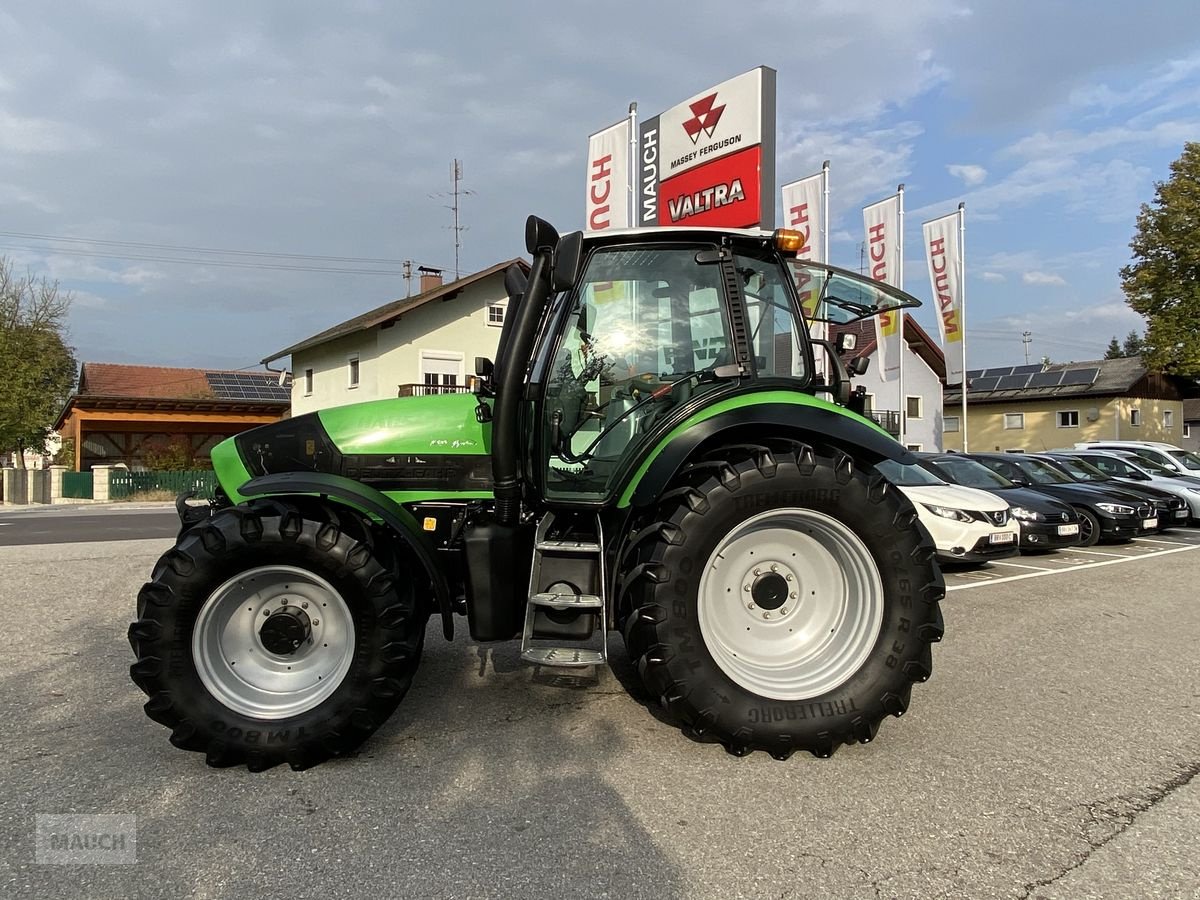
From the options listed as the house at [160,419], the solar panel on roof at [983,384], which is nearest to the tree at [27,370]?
the house at [160,419]

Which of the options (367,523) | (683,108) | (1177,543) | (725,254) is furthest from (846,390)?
(1177,543)

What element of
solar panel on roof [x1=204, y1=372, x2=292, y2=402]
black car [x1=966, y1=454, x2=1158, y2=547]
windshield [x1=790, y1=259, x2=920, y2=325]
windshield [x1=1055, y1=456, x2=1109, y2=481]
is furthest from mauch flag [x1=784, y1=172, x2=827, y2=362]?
solar panel on roof [x1=204, y1=372, x2=292, y2=402]

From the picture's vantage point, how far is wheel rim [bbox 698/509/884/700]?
11.8 ft

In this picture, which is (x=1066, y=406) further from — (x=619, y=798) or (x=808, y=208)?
(x=619, y=798)

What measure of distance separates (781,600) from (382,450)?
2.08 meters

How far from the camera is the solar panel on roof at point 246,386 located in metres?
36.9

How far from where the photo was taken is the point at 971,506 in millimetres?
8984

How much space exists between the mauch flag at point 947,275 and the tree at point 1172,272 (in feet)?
27.2

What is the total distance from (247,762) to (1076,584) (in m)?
8.08

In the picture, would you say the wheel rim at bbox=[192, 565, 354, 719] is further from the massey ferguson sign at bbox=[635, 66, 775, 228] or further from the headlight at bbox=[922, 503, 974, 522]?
the massey ferguson sign at bbox=[635, 66, 775, 228]

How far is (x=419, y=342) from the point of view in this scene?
88.8ft

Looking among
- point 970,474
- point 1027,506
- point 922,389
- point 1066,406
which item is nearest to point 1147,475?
point 970,474

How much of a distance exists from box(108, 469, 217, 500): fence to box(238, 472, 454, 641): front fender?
2681cm

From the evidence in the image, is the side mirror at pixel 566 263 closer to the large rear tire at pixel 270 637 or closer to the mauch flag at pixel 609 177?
the large rear tire at pixel 270 637
